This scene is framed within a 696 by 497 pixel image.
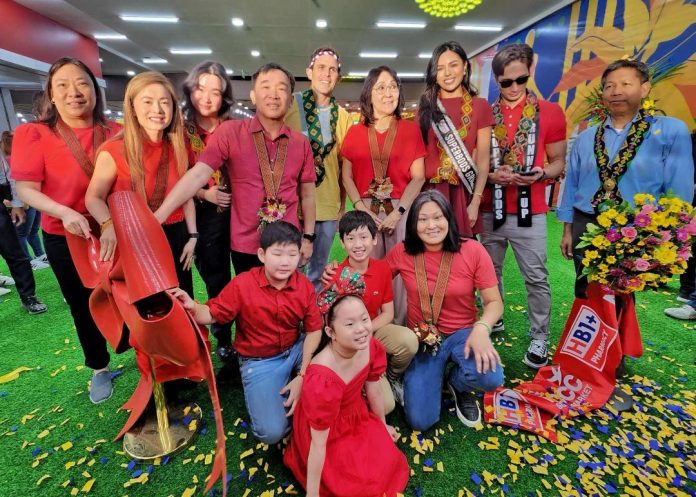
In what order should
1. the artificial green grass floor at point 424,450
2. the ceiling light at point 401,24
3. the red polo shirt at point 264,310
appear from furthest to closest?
the ceiling light at point 401,24, the red polo shirt at point 264,310, the artificial green grass floor at point 424,450

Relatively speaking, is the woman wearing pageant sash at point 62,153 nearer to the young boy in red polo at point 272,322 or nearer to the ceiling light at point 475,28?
the young boy in red polo at point 272,322

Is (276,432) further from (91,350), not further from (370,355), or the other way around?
(91,350)

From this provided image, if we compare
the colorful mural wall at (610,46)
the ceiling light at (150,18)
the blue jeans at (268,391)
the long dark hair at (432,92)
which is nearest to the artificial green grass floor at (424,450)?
the blue jeans at (268,391)

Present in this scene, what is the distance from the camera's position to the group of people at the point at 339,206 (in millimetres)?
1637

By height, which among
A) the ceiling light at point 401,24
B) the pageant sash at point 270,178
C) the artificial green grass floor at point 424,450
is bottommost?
the artificial green grass floor at point 424,450

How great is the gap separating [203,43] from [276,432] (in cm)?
1111

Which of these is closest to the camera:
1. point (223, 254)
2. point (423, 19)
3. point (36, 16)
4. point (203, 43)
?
point (223, 254)

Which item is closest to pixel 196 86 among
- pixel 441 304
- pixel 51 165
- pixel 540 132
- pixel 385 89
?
pixel 51 165

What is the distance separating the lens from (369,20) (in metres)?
8.17

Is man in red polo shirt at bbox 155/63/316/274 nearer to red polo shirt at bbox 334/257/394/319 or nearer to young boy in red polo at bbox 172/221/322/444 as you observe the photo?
young boy in red polo at bbox 172/221/322/444

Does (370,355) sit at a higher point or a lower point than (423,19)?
lower

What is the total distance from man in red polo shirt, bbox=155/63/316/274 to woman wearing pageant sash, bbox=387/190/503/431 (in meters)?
0.74

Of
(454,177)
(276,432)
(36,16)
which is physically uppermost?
(36,16)

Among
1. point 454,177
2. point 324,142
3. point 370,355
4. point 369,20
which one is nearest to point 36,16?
point 369,20
